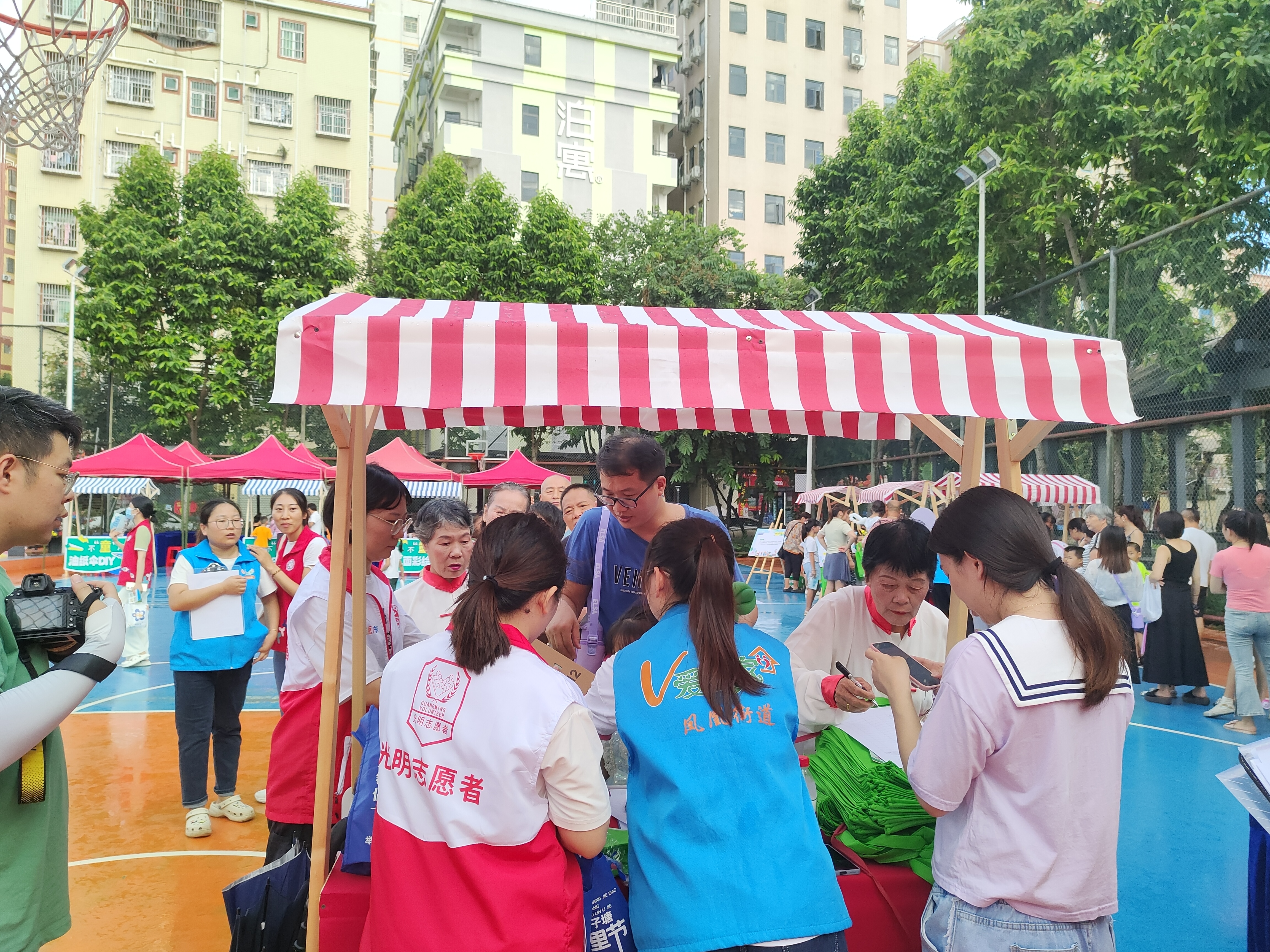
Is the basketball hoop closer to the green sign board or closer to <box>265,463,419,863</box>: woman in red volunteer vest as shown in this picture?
<box>265,463,419,863</box>: woman in red volunteer vest

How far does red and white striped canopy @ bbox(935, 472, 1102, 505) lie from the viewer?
12.2 m

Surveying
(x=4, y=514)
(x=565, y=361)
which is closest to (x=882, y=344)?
(x=565, y=361)

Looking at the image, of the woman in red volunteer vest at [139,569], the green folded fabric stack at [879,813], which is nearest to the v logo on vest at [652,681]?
the green folded fabric stack at [879,813]

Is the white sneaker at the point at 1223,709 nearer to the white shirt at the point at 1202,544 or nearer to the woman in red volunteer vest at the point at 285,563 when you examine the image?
the white shirt at the point at 1202,544

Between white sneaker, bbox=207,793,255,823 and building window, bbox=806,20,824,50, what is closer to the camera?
white sneaker, bbox=207,793,255,823

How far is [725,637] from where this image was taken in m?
1.94

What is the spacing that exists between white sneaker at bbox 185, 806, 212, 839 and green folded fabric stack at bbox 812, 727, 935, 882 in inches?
144

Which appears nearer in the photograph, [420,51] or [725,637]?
[725,637]

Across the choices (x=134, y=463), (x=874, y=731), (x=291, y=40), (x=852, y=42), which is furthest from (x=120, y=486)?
(x=852, y=42)

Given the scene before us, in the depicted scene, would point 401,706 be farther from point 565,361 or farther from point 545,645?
point 545,645

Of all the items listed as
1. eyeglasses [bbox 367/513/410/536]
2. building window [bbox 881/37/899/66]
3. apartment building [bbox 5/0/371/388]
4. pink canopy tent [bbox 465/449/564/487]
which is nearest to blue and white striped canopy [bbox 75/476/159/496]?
pink canopy tent [bbox 465/449/564/487]

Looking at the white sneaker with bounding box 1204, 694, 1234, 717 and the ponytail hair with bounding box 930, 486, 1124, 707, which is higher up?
the ponytail hair with bounding box 930, 486, 1124, 707

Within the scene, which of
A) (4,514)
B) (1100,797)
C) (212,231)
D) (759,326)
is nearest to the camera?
(4,514)

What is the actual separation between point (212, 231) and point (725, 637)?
2407 cm
